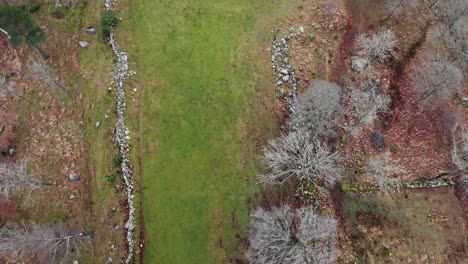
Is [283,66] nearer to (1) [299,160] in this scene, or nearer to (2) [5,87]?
(1) [299,160]

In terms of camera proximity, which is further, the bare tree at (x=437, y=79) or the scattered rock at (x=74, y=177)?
the bare tree at (x=437, y=79)

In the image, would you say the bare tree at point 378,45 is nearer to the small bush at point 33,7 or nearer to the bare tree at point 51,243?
the bare tree at point 51,243

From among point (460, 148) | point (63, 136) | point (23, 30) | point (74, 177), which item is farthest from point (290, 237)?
point (23, 30)

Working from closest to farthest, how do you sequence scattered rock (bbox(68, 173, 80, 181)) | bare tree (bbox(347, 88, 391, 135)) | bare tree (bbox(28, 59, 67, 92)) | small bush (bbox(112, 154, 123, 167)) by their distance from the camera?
small bush (bbox(112, 154, 123, 167)) → scattered rock (bbox(68, 173, 80, 181)) → bare tree (bbox(28, 59, 67, 92)) → bare tree (bbox(347, 88, 391, 135))

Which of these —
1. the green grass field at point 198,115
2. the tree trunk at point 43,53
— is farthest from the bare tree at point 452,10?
the tree trunk at point 43,53

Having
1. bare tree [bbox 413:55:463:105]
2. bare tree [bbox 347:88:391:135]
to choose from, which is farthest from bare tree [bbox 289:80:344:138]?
bare tree [bbox 413:55:463:105]

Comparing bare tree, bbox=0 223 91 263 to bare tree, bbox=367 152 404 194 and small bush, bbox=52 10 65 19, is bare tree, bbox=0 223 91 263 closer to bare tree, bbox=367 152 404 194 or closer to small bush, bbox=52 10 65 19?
small bush, bbox=52 10 65 19
